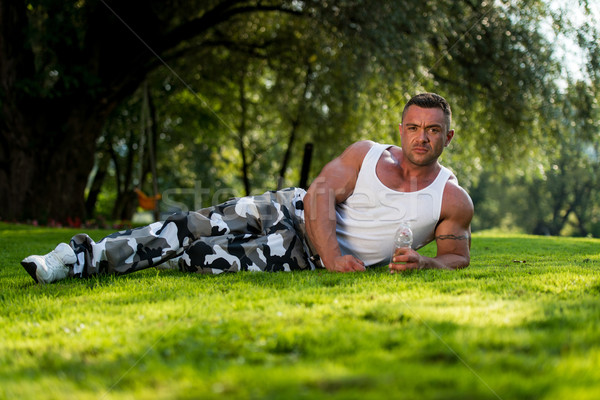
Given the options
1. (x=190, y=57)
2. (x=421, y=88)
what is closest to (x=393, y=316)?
(x=421, y=88)

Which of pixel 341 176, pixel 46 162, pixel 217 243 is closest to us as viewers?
pixel 217 243

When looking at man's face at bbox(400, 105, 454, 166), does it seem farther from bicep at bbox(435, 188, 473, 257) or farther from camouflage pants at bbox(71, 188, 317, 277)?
camouflage pants at bbox(71, 188, 317, 277)

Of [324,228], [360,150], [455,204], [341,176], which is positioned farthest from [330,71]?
[324,228]

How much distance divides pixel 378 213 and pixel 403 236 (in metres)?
0.31

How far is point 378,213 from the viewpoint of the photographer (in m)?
4.70

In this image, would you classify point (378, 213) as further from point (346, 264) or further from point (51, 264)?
point (51, 264)

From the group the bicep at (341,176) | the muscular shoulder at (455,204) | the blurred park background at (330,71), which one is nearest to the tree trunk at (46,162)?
the blurred park background at (330,71)

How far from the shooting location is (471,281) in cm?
376

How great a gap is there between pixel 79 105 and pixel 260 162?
1637 centimetres

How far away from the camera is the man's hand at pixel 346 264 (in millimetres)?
4391

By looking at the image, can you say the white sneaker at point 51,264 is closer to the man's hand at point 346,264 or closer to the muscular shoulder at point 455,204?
the man's hand at point 346,264

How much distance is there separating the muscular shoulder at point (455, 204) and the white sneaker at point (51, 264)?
2.87 metres

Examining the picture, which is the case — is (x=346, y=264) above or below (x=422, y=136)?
below

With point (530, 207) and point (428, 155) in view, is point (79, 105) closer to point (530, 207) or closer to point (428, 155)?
point (428, 155)
